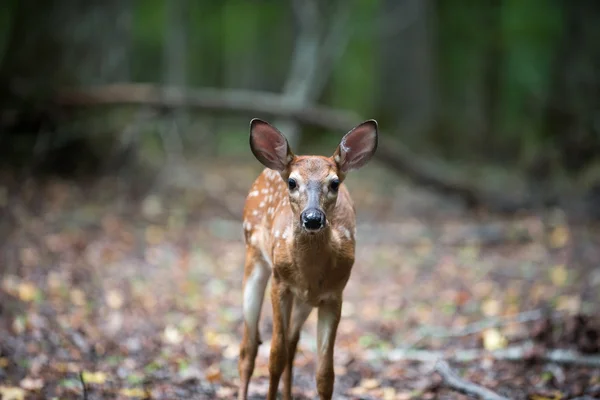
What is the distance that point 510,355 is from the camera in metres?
4.79

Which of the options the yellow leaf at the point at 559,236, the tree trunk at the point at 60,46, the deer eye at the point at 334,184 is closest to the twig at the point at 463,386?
the deer eye at the point at 334,184

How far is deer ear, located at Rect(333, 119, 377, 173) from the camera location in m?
3.50

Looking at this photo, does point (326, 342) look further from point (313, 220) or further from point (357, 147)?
point (357, 147)

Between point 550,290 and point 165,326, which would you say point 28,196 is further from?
point 550,290

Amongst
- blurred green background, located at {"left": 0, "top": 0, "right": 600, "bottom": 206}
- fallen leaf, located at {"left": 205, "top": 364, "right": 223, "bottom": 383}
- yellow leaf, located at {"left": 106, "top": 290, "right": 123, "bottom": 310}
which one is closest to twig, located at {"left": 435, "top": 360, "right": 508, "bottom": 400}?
fallen leaf, located at {"left": 205, "top": 364, "right": 223, "bottom": 383}

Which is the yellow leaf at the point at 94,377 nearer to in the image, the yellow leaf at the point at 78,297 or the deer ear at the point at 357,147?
the yellow leaf at the point at 78,297

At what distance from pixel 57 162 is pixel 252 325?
677cm

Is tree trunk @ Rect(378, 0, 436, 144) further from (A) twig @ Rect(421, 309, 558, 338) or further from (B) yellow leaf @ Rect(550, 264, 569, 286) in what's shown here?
(A) twig @ Rect(421, 309, 558, 338)

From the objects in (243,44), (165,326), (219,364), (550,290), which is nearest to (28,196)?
(165,326)

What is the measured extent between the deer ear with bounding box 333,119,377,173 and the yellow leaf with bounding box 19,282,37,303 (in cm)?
335

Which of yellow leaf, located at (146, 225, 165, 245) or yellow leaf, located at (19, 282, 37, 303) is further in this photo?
yellow leaf, located at (146, 225, 165, 245)

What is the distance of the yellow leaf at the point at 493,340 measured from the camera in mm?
5062

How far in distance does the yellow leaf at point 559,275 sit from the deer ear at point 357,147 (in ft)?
12.8

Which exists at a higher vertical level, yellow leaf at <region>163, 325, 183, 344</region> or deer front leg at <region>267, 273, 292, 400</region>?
yellow leaf at <region>163, 325, 183, 344</region>
